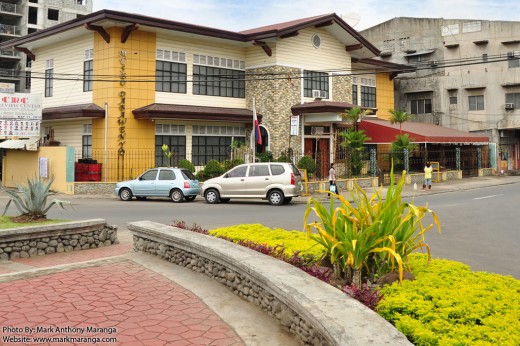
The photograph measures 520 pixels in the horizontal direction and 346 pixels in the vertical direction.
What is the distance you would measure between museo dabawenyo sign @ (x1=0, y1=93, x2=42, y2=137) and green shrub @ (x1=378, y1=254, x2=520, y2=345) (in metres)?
22.6

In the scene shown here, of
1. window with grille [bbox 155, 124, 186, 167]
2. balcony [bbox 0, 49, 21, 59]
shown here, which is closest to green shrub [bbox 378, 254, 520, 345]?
window with grille [bbox 155, 124, 186, 167]

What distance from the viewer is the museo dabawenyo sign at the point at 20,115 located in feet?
75.7

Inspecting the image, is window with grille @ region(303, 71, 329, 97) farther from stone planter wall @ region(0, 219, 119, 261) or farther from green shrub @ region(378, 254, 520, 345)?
green shrub @ region(378, 254, 520, 345)

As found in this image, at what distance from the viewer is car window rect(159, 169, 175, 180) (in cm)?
2094

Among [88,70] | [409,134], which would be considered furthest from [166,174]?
[409,134]

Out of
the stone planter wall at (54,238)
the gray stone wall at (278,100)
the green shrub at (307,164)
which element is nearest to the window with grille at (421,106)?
the gray stone wall at (278,100)

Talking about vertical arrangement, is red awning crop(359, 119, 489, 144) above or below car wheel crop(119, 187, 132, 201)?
above

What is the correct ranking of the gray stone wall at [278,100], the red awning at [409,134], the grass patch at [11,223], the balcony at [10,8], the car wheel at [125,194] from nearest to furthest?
the grass patch at [11,223] < the car wheel at [125,194] < the gray stone wall at [278,100] < the red awning at [409,134] < the balcony at [10,8]

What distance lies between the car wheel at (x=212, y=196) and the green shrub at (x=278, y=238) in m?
10.8

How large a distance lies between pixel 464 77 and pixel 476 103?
8.27 feet

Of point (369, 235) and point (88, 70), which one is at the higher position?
point (88, 70)

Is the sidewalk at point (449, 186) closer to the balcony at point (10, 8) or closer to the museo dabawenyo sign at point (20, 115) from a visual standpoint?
the museo dabawenyo sign at point (20, 115)

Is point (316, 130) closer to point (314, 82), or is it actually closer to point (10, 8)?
point (314, 82)

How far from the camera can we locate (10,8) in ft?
191
